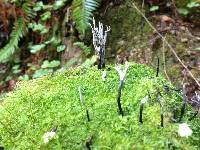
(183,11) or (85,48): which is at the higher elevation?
(183,11)

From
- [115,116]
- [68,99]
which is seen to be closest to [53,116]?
[68,99]

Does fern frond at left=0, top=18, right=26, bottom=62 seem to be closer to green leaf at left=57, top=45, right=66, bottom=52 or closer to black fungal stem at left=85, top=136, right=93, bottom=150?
green leaf at left=57, top=45, right=66, bottom=52

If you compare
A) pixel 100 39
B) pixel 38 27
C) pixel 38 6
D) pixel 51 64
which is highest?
pixel 38 6

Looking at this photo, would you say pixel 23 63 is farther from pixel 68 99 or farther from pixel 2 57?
pixel 68 99

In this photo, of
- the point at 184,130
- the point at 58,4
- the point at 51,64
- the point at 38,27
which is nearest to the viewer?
the point at 184,130

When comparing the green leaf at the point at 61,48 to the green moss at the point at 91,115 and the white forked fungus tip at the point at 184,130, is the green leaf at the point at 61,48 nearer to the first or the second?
the green moss at the point at 91,115

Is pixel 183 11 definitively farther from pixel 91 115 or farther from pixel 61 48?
pixel 91 115

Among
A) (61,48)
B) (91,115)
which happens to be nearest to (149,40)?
(61,48)

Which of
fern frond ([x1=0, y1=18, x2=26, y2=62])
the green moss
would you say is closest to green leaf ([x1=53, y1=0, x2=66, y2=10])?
fern frond ([x1=0, y1=18, x2=26, y2=62])
